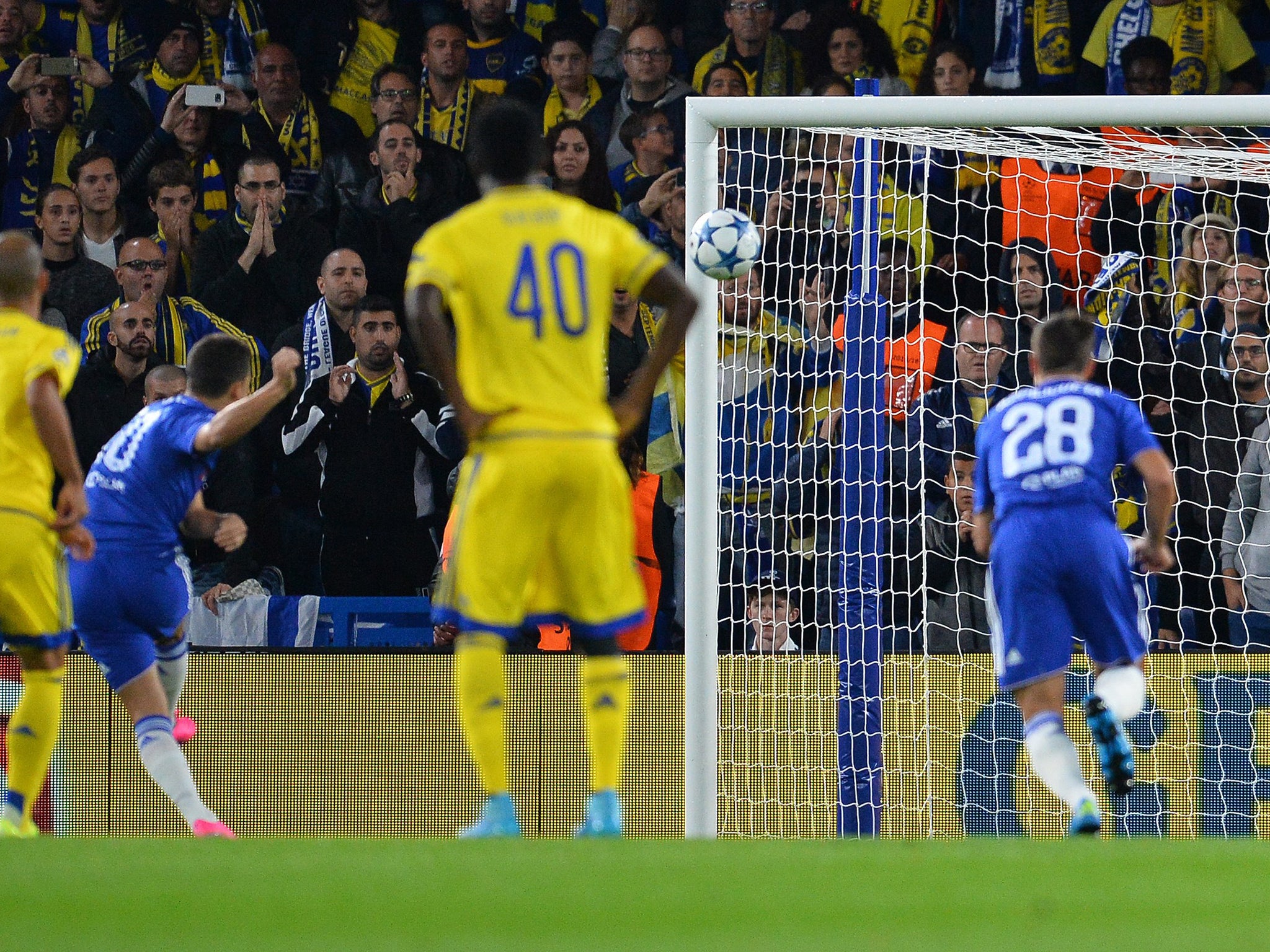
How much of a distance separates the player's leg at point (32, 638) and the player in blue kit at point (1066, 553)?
2.83m

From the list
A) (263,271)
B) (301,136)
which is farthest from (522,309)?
(301,136)

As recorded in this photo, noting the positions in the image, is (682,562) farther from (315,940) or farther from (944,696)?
(315,940)

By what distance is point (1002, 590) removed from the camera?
5.54m

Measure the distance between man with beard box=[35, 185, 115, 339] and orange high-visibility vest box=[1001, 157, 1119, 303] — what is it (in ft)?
14.6

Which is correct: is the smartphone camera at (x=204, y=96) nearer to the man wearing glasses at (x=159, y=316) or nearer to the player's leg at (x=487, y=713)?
the man wearing glasses at (x=159, y=316)

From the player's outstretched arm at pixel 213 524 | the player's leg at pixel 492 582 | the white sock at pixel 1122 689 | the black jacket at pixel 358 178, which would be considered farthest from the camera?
the black jacket at pixel 358 178

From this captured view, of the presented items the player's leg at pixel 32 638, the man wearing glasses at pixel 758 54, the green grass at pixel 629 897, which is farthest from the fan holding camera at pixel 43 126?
the green grass at pixel 629 897

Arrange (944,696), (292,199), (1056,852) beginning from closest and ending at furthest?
1. (1056,852)
2. (944,696)
3. (292,199)

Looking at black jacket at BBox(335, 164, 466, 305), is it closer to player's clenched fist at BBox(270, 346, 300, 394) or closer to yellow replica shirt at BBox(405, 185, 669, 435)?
player's clenched fist at BBox(270, 346, 300, 394)

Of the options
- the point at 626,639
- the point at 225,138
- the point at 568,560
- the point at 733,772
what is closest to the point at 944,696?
the point at 733,772

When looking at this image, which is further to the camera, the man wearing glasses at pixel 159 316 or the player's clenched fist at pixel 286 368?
the man wearing glasses at pixel 159 316

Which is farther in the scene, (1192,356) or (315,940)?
(1192,356)

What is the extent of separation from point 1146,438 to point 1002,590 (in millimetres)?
646

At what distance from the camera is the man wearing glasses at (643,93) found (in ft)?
30.7
